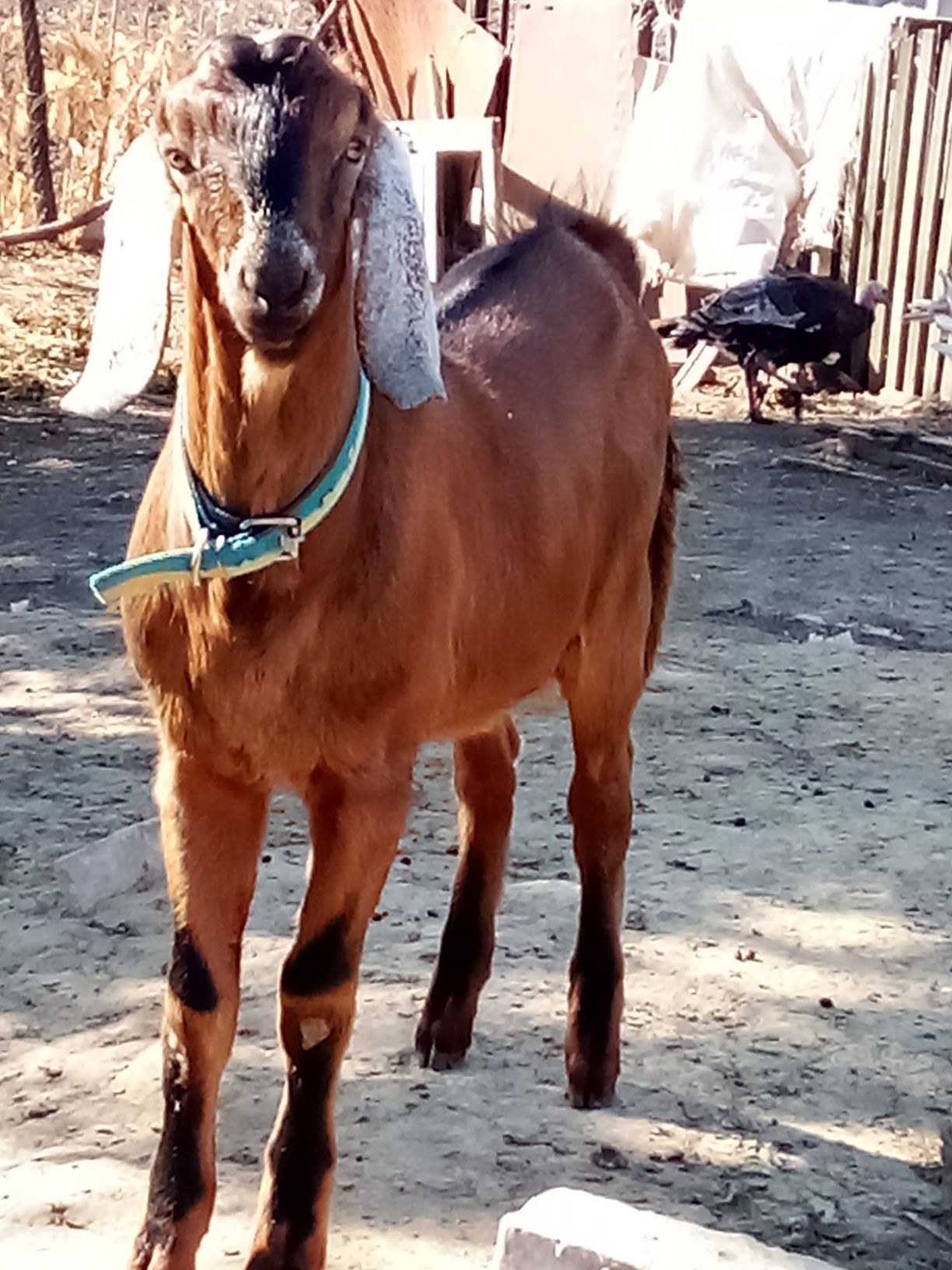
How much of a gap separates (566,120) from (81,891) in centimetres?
852

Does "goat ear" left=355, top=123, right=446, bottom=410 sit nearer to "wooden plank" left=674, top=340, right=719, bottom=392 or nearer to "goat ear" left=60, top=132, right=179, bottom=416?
"goat ear" left=60, top=132, right=179, bottom=416

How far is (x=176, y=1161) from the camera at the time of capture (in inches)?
118

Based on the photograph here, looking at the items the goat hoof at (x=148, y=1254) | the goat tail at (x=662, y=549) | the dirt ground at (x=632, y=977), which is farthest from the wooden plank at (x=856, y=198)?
the goat hoof at (x=148, y=1254)

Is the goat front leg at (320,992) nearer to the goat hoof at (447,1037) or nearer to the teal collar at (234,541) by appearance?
the teal collar at (234,541)

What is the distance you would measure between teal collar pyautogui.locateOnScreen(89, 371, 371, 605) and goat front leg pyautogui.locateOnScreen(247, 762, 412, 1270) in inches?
16.0

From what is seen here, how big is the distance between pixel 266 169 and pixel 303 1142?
158cm

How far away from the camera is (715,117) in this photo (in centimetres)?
1120

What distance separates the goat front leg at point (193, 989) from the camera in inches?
117

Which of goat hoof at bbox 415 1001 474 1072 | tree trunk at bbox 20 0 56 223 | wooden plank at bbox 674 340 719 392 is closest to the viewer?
goat hoof at bbox 415 1001 474 1072

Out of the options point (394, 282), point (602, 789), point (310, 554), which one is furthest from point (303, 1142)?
point (394, 282)

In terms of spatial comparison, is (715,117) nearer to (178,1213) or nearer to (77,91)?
(77,91)

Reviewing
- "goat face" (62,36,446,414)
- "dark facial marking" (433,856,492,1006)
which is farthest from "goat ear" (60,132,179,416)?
"dark facial marking" (433,856,492,1006)

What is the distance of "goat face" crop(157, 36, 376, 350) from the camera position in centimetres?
242

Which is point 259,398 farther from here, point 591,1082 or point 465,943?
point 591,1082
